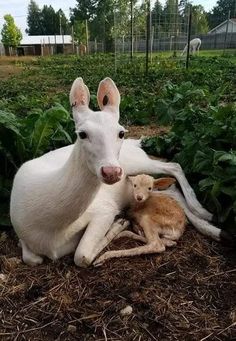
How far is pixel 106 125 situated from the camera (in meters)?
2.79

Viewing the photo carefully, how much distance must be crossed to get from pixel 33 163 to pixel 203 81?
10.4m

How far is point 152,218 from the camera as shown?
380 centimetres

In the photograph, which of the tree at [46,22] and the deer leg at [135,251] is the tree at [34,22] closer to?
the tree at [46,22]

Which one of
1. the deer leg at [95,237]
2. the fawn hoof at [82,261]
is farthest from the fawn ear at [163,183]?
the fawn hoof at [82,261]

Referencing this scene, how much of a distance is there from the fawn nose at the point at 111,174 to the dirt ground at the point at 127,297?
953 millimetres

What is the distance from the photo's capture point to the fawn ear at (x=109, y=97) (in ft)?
10.2

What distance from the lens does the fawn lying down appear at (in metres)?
3.58

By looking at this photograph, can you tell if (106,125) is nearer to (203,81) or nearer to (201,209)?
(201,209)

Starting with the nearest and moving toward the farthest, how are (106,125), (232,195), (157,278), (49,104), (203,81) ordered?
1. (106,125)
2. (157,278)
3. (232,195)
4. (49,104)
5. (203,81)

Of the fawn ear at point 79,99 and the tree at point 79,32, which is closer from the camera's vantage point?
the fawn ear at point 79,99

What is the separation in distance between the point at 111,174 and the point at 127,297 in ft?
3.30

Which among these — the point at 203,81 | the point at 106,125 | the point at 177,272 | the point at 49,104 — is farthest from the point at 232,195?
the point at 203,81

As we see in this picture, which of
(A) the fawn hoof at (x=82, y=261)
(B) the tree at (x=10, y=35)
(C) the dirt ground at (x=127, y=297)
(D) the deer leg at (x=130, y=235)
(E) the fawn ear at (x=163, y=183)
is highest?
(E) the fawn ear at (x=163, y=183)

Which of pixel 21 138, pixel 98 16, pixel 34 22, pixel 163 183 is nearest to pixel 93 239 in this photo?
pixel 163 183
